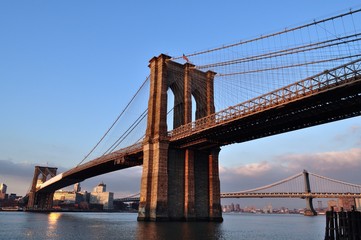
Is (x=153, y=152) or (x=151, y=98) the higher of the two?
(x=151, y=98)

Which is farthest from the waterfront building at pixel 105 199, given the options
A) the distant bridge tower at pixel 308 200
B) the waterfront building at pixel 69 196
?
the distant bridge tower at pixel 308 200

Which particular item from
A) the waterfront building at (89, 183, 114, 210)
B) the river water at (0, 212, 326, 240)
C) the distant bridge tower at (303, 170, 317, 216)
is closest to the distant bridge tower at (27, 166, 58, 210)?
the waterfront building at (89, 183, 114, 210)

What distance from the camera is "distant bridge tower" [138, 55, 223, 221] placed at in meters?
43.8

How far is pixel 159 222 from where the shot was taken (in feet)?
136

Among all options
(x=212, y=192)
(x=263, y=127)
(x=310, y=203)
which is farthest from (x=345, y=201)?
(x=263, y=127)

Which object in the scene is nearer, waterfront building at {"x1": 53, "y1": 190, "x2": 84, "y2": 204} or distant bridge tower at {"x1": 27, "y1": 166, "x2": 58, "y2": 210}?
distant bridge tower at {"x1": 27, "y1": 166, "x2": 58, "y2": 210}

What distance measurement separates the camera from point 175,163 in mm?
47031

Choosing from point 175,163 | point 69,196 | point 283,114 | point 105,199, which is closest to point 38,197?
point 105,199

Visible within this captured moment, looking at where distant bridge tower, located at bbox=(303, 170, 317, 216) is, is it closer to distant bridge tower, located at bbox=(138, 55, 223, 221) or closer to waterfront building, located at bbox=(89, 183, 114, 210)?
distant bridge tower, located at bbox=(138, 55, 223, 221)

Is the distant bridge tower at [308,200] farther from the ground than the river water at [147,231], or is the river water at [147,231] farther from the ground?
the distant bridge tower at [308,200]

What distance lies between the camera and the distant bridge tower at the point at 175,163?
1722 inches

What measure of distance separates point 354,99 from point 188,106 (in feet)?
84.2

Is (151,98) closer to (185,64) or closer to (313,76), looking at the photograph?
(185,64)

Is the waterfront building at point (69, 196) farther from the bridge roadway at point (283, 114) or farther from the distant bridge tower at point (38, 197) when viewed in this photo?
the bridge roadway at point (283, 114)
